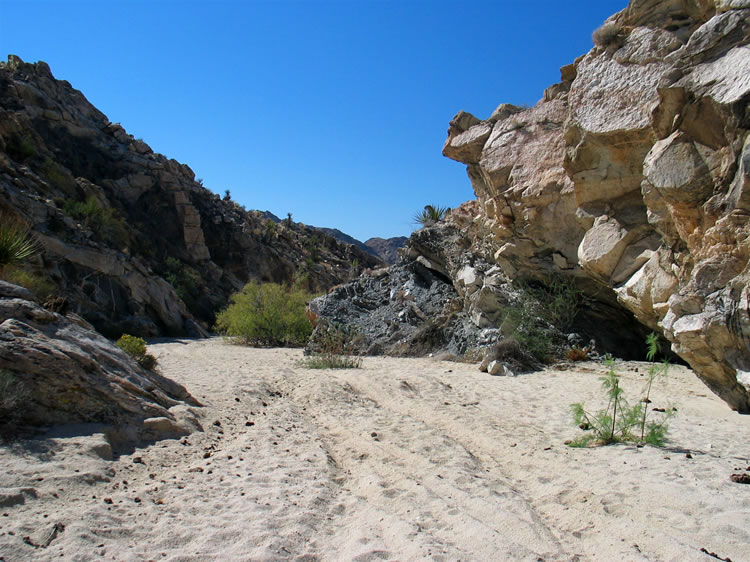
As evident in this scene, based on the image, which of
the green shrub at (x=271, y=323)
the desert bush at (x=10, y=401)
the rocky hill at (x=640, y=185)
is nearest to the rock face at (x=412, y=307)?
Answer: the rocky hill at (x=640, y=185)

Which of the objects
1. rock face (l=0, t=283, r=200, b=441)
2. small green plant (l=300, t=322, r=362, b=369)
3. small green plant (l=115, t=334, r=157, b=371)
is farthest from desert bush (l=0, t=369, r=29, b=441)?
small green plant (l=300, t=322, r=362, b=369)

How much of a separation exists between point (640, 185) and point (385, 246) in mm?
94542

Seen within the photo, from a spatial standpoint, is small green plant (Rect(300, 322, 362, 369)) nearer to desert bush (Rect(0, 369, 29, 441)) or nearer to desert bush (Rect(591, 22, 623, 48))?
desert bush (Rect(0, 369, 29, 441))

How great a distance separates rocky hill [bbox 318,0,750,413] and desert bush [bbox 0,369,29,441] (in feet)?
26.5

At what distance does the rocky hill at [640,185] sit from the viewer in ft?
22.5

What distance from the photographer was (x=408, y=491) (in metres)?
4.30

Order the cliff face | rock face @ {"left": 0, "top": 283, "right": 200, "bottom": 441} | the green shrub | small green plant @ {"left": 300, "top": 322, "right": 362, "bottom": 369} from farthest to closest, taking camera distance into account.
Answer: the cliff face < the green shrub < small green plant @ {"left": 300, "top": 322, "right": 362, "bottom": 369} < rock face @ {"left": 0, "top": 283, "right": 200, "bottom": 441}

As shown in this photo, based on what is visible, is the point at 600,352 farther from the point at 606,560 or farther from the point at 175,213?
the point at 175,213

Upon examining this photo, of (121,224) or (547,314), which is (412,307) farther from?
(121,224)

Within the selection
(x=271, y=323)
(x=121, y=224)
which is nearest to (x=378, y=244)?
(x=121, y=224)

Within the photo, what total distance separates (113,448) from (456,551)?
3405mm

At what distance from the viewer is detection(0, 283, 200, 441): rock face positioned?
195 inches

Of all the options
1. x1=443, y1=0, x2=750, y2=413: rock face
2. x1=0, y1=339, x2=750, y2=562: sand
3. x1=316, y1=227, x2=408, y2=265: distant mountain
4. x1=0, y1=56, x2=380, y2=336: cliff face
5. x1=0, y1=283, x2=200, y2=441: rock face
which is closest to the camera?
x1=0, y1=339, x2=750, y2=562: sand

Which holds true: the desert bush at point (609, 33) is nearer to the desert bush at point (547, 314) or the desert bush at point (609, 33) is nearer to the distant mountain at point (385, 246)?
the desert bush at point (547, 314)
